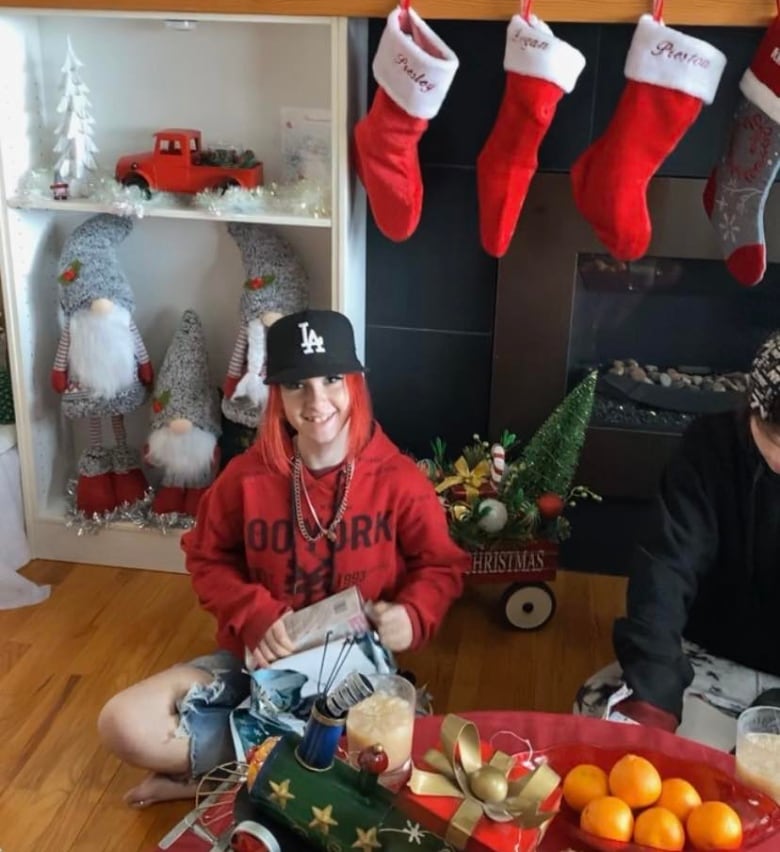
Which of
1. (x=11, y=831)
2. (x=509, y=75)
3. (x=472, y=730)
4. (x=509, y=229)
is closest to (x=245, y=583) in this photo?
(x=11, y=831)

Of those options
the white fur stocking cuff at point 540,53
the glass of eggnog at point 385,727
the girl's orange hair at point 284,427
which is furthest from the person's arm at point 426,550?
the white fur stocking cuff at point 540,53

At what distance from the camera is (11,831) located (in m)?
1.55

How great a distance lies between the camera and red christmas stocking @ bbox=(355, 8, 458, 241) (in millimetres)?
1718

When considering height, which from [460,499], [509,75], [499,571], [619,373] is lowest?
[499,571]

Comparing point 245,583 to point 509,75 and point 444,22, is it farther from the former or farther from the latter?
point 444,22

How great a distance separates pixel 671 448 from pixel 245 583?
1.01m

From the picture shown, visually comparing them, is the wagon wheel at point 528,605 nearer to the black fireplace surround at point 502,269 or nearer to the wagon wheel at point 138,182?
the black fireplace surround at point 502,269

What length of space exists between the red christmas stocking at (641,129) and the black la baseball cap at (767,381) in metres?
0.53

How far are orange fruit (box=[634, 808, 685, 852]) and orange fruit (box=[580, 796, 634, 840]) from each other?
0.03 feet

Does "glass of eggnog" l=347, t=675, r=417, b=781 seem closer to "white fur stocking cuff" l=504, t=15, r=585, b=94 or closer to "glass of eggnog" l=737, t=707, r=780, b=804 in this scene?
"glass of eggnog" l=737, t=707, r=780, b=804

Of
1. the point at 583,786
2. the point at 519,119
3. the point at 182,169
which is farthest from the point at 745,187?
the point at 583,786

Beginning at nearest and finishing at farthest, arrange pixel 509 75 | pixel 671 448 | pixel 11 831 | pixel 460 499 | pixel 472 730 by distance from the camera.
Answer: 1. pixel 472 730
2. pixel 11 831
3. pixel 509 75
4. pixel 460 499
5. pixel 671 448

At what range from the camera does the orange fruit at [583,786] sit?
1065 millimetres

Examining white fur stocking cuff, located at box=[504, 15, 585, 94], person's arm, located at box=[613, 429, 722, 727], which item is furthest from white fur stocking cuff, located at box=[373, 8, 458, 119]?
person's arm, located at box=[613, 429, 722, 727]
